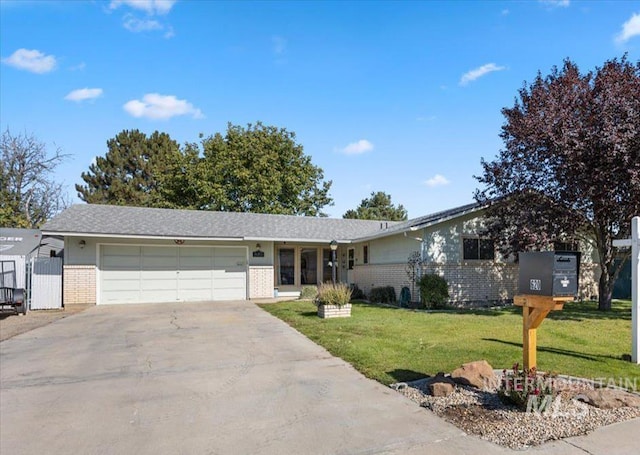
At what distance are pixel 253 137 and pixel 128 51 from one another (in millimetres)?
19638

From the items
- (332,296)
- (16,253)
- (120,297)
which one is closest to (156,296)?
(120,297)

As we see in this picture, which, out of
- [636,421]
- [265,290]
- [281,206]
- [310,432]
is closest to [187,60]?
[265,290]

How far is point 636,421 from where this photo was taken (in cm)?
396

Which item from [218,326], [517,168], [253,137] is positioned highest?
[253,137]

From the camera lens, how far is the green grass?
19.7 feet

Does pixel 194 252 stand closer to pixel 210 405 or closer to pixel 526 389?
pixel 210 405

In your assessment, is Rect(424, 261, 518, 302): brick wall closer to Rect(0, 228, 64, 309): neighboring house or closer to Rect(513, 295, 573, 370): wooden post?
Rect(513, 295, 573, 370): wooden post

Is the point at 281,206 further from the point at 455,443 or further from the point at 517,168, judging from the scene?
the point at 455,443

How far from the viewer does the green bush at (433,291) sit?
541 inches

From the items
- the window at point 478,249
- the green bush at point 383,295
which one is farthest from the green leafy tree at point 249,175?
the window at point 478,249

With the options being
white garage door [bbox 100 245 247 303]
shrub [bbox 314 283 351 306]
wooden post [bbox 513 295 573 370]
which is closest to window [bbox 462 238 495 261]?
shrub [bbox 314 283 351 306]

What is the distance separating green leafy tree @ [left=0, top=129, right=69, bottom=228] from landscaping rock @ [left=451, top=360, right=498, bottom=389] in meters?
30.6

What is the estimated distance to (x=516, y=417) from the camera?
158 inches

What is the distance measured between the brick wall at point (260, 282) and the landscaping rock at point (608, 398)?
14209mm
